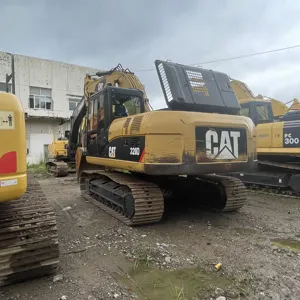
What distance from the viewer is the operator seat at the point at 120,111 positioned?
6.12 metres

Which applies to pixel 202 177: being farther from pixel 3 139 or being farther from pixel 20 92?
pixel 20 92

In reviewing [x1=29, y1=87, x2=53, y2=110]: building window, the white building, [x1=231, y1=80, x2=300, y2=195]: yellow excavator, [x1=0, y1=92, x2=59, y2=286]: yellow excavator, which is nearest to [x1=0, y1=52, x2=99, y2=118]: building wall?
the white building

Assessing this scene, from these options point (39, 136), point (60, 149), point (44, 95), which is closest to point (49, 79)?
point (44, 95)

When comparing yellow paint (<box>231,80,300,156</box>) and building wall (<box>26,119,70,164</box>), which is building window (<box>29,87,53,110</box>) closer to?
building wall (<box>26,119,70,164</box>)

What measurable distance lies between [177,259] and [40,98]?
2197 cm

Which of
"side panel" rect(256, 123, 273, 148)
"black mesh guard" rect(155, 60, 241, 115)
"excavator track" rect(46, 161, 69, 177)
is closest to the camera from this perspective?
"black mesh guard" rect(155, 60, 241, 115)

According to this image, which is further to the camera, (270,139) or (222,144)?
(270,139)

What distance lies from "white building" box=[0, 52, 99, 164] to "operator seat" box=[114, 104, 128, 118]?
697 inches

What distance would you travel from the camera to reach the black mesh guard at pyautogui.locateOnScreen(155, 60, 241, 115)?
5.22 m

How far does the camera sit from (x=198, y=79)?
5617 millimetres

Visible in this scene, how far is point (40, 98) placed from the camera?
23.3 m

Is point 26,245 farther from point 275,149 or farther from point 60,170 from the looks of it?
point 60,170

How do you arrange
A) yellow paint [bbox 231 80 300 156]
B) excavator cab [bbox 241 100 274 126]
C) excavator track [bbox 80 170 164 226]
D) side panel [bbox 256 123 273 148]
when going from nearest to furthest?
1. excavator track [bbox 80 170 164 226]
2. yellow paint [bbox 231 80 300 156]
3. side panel [bbox 256 123 273 148]
4. excavator cab [bbox 241 100 274 126]

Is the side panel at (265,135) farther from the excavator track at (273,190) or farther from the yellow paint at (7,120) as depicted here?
the yellow paint at (7,120)
